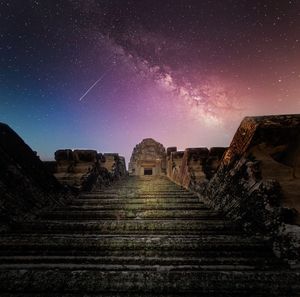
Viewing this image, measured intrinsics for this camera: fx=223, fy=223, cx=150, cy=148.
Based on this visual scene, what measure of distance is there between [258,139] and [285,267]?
1180 millimetres

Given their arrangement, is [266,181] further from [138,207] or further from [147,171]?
[147,171]

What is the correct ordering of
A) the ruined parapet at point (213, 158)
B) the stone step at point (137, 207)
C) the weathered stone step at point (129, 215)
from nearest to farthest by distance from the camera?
the weathered stone step at point (129, 215), the stone step at point (137, 207), the ruined parapet at point (213, 158)

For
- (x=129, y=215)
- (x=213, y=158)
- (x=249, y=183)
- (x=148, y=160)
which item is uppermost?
(x=148, y=160)

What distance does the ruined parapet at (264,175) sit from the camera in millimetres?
1671

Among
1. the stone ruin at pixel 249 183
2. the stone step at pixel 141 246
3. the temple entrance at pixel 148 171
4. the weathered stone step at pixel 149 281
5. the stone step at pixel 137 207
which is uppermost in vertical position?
the temple entrance at pixel 148 171

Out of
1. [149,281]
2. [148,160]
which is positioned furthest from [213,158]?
[148,160]

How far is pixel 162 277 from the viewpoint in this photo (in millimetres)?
1184

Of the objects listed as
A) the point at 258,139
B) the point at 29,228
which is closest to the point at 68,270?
the point at 29,228

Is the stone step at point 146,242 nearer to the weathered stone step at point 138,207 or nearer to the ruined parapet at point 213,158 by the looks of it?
the weathered stone step at point 138,207

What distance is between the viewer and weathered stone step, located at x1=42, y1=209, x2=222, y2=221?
2.32 m

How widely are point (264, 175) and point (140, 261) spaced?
52.0 inches

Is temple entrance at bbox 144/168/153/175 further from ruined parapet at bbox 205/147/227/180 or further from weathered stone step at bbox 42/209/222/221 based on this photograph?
weathered stone step at bbox 42/209/222/221

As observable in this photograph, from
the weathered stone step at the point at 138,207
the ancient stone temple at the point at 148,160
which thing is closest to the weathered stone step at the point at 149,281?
the weathered stone step at the point at 138,207

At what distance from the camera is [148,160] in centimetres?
1936
